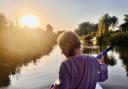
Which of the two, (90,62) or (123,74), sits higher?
(90,62)

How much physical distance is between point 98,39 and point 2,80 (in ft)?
154

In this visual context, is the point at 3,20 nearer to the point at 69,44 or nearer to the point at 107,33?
the point at 107,33

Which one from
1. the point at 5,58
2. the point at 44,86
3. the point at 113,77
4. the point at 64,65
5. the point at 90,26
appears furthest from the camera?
the point at 90,26

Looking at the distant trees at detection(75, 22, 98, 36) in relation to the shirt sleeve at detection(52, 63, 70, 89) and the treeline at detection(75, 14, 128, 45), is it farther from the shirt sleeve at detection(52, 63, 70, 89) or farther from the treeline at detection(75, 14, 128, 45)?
the shirt sleeve at detection(52, 63, 70, 89)

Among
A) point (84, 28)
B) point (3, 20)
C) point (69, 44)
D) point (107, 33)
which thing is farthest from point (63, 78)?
point (84, 28)

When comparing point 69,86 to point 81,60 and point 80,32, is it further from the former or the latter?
point 80,32

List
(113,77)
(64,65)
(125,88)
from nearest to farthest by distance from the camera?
1. (64,65)
2. (125,88)
3. (113,77)

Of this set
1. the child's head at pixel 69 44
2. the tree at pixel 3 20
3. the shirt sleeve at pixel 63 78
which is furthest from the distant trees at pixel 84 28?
the shirt sleeve at pixel 63 78

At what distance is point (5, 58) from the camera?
27.2m

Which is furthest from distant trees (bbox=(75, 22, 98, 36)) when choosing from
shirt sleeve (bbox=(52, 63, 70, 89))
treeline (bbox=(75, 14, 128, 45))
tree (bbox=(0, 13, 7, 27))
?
shirt sleeve (bbox=(52, 63, 70, 89))

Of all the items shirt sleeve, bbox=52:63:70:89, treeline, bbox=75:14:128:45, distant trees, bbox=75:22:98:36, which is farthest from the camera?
distant trees, bbox=75:22:98:36

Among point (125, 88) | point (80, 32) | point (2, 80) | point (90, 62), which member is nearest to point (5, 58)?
point (2, 80)

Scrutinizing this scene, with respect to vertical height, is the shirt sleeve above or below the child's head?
below

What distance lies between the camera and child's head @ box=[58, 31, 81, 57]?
3.06 metres
